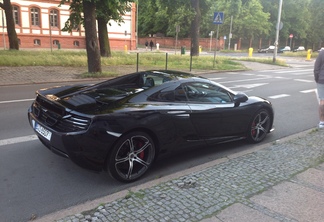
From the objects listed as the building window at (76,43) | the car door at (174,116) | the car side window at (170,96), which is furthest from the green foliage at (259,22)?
the car door at (174,116)

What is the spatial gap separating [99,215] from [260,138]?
12.6 ft

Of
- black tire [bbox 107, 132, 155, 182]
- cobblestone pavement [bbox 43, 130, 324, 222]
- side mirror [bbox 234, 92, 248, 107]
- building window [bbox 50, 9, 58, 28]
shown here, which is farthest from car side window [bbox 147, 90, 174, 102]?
building window [bbox 50, 9, 58, 28]

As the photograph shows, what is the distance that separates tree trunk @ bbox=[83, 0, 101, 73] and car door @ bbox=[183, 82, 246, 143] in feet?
34.1

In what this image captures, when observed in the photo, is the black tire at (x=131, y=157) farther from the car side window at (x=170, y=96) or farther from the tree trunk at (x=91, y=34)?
the tree trunk at (x=91, y=34)

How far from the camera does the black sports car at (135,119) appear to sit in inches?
148

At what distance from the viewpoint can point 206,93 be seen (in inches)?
199

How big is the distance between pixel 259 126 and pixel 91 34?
10.6 meters

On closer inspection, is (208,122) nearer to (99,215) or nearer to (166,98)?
(166,98)

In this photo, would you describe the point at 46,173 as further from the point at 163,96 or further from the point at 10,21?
the point at 10,21

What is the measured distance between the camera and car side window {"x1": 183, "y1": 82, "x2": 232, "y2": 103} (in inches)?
190

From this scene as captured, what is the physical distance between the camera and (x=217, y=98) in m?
5.20

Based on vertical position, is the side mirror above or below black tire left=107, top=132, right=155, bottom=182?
above

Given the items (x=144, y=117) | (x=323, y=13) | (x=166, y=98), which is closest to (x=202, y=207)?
(x=144, y=117)

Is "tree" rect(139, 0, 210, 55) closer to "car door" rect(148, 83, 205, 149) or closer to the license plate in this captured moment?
"car door" rect(148, 83, 205, 149)
